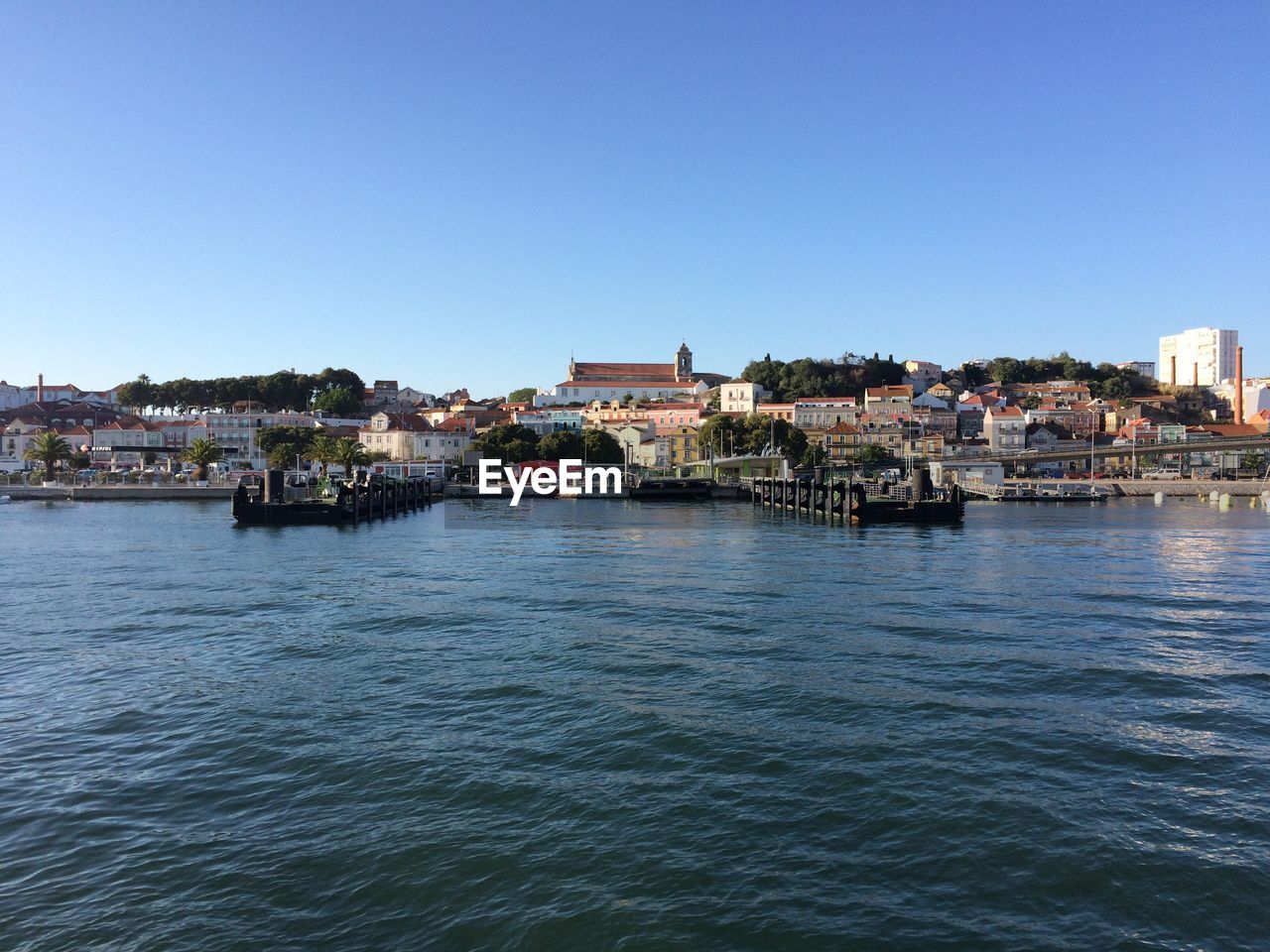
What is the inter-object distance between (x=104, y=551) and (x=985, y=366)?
16057 centimetres

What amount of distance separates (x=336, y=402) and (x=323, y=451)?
40.6 m

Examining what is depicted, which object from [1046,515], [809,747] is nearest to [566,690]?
[809,747]

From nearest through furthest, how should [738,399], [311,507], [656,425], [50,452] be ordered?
[311,507], [50,452], [656,425], [738,399]

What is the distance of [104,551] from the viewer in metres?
33.9

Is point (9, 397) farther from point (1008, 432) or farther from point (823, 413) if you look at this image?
point (1008, 432)

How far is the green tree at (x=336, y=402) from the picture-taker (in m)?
128

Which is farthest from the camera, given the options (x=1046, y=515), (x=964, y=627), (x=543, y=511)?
(x=543, y=511)

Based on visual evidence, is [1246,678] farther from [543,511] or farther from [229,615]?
[543,511]

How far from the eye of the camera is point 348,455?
82.9m

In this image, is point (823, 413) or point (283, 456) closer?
point (283, 456)

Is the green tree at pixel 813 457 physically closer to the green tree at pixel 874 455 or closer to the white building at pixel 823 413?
the green tree at pixel 874 455

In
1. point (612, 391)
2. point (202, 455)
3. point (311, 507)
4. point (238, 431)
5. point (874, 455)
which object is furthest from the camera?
point (612, 391)

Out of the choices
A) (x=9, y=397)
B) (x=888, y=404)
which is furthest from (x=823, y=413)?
(x=9, y=397)

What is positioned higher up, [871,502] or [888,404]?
[888,404]
